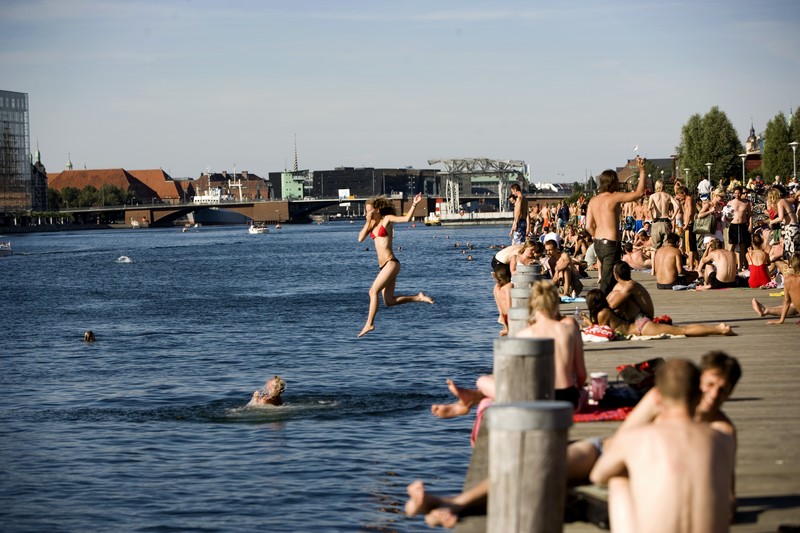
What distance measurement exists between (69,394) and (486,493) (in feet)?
51.8

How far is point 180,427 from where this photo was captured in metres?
17.6

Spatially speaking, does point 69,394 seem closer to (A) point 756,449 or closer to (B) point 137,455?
(B) point 137,455

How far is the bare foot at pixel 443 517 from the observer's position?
708 cm

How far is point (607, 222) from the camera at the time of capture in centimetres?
1591

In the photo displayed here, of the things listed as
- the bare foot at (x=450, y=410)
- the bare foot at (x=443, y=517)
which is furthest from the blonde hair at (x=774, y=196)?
the bare foot at (x=443, y=517)

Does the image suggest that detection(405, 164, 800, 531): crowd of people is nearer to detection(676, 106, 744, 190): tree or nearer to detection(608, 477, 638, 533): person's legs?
detection(608, 477, 638, 533): person's legs

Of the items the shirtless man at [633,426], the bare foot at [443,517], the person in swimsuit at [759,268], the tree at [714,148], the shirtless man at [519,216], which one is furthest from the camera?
the tree at [714,148]

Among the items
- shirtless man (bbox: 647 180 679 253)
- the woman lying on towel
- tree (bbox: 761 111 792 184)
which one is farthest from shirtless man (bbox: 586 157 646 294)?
tree (bbox: 761 111 792 184)

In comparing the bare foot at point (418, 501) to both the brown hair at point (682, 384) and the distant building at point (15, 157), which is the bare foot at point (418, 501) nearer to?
the brown hair at point (682, 384)

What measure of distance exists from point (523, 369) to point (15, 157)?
194 m

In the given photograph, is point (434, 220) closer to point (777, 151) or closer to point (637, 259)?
point (777, 151)

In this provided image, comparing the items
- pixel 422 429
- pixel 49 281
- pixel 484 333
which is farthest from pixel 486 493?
pixel 49 281

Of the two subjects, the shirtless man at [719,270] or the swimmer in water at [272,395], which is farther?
the shirtless man at [719,270]

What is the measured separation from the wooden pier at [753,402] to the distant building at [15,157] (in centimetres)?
18013
